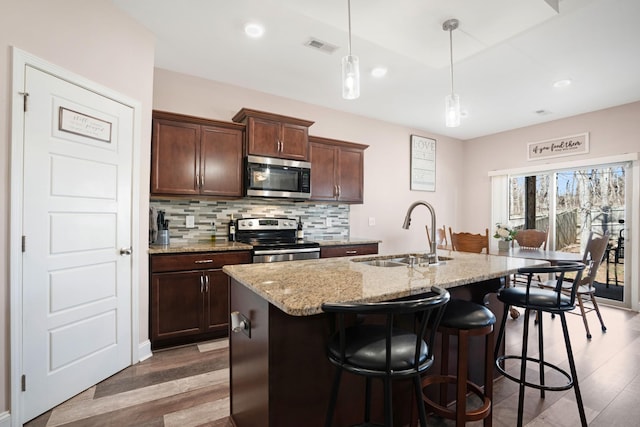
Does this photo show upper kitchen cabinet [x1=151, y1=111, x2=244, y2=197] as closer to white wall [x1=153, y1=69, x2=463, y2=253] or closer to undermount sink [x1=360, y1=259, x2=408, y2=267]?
white wall [x1=153, y1=69, x2=463, y2=253]

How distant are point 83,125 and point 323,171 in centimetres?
244

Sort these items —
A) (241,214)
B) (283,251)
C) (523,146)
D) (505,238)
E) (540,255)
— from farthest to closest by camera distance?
(523,146), (505,238), (241,214), (540,255), (283,251)

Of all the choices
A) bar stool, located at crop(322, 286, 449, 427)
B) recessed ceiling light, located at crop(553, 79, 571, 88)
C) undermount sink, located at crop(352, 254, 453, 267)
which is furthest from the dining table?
bar stool, located at crop(322, 286, 449, 427)

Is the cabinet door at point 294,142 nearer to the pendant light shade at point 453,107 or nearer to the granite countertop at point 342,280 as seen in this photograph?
the pendant light shade at point 453,107

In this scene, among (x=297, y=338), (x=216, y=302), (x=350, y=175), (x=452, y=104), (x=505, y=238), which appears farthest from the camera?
(x=350, y=175)

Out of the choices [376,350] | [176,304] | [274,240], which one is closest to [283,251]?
[274,240]

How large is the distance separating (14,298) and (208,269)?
132cm

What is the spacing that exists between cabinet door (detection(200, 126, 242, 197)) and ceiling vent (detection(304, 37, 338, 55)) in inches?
44.6

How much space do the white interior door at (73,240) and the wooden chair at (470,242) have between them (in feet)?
12.2

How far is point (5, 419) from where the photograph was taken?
1.66 meters

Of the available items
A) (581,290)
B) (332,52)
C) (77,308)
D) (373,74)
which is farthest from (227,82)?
(581,290)

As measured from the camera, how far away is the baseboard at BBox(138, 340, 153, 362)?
2525 millimetres

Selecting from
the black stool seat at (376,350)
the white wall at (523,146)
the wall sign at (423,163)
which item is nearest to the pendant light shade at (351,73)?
the black stool seat at (376,350)

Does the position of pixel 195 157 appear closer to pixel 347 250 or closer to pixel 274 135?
pixel 274 135
